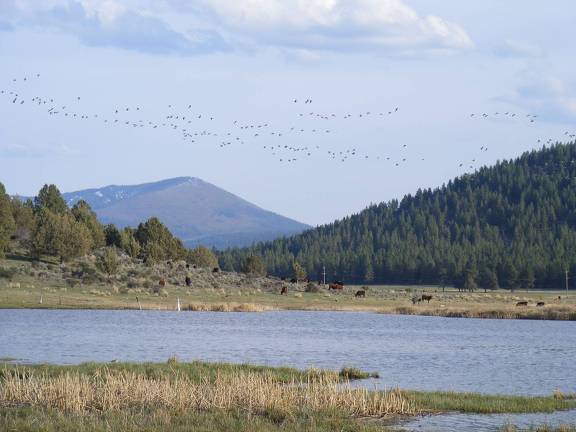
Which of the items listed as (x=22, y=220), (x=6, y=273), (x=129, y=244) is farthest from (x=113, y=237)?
(x=6, y=273)

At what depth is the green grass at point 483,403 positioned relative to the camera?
107 ft

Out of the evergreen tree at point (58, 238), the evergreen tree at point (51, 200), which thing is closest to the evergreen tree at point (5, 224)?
the evergreen tree at point (58, 238)

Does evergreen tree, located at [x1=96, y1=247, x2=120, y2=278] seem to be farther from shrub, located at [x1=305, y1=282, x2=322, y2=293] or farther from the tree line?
shrub, located at [x1=305, y1=282, x2=322, y2=293]

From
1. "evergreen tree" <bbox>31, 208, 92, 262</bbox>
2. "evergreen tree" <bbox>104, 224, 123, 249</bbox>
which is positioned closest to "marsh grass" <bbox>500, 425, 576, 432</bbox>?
"evergreen tree" <bbox>31, 208, 92, 262</bbox>

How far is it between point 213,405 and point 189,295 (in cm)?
→ 7541

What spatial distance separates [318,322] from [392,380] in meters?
39.1

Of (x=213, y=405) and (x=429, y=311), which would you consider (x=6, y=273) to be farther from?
(x=213, y=405)

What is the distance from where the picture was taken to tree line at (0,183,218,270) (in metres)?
110

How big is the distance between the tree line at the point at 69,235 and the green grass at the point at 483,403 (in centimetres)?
7672

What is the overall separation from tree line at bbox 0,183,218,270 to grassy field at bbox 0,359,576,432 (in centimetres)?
7571

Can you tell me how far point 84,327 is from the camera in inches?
2566

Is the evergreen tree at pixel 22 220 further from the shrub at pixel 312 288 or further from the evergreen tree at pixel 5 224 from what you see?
the shrub at pixel 312 288

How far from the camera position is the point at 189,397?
99.1 ft

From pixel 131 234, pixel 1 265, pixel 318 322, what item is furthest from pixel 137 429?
pixel 131 234
